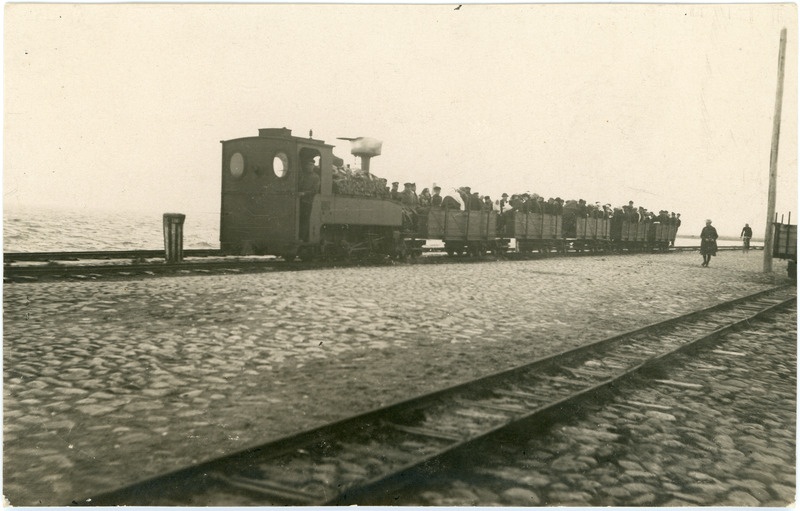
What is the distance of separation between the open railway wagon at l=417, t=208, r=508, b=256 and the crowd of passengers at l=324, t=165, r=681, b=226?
1.01 feet

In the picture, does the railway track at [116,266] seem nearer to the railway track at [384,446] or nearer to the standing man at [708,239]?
the railway track at [384,446]

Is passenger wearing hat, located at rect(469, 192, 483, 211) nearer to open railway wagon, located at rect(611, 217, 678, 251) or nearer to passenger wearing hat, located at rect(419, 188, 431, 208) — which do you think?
passenger wearing hat, located at rect(419, 188, 431, 208)

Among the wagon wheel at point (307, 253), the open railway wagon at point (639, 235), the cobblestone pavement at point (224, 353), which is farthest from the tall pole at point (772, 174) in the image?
the open railway wagon at point (639, 235)

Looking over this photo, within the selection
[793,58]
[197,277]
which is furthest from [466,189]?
[793,58]

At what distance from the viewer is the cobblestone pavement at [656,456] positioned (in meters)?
3.00

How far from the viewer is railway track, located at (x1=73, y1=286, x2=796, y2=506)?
107 inches

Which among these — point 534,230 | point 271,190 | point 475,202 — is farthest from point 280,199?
point 534,230

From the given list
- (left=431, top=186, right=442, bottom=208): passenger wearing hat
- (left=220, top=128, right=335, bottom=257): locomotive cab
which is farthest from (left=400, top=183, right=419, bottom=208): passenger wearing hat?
(left=220, top=128, right=335, bottom=257): locomotive cab

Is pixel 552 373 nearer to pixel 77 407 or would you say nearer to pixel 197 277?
pixel 77 407

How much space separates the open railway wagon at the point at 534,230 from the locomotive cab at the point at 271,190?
11315 millimetres

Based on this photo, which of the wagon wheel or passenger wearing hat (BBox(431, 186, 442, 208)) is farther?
passenger wearing hat (BBox(431, 186, 442, 208))

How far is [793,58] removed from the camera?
17.4 ft

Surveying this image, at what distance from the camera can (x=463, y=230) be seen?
2030cm

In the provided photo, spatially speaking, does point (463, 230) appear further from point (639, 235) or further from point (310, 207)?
point (639, 235)
